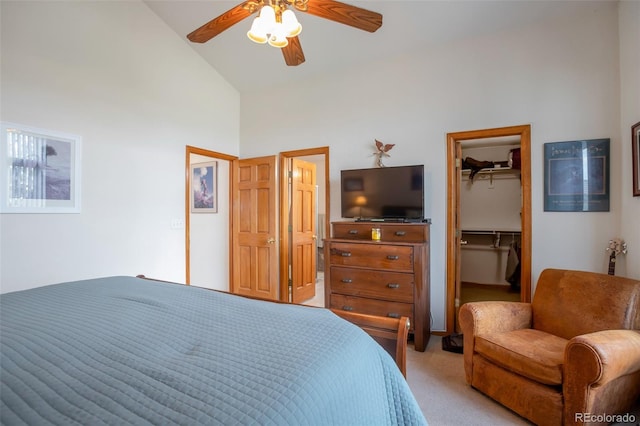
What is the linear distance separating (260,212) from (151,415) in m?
3.53

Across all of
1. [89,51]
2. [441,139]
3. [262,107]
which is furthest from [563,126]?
[89,51]

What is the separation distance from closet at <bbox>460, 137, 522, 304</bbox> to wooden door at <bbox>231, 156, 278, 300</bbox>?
9.47 feet

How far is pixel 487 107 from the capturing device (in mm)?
2879

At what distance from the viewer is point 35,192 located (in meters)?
2.36

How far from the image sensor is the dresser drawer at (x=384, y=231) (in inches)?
111

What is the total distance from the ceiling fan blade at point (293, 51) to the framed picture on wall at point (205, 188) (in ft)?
8.31

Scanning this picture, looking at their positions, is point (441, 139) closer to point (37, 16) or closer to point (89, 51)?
point (89, 51)

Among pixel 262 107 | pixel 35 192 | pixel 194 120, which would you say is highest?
pixel 262 107

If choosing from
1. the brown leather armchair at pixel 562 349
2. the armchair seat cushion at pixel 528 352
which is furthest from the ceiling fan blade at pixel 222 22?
the armchair seat cushion at pixel 528 352

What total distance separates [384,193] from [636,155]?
6.35 feet

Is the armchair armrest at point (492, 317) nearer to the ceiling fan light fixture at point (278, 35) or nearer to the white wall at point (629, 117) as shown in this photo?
the white wall at point (629, 117)

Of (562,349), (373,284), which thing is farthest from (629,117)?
(373,284)

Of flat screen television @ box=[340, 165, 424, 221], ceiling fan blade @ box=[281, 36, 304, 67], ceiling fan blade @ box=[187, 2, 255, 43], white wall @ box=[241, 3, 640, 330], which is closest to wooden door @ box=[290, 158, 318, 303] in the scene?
white wall @ box=[241, 3, 640, 330]

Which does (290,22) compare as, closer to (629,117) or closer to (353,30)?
(353,30)
